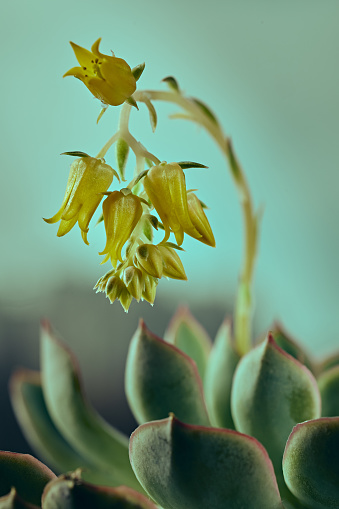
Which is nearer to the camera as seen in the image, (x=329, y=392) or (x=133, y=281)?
(x=133, y=281)

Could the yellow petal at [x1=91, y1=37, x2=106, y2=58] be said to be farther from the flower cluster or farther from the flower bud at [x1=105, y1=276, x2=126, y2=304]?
the flower bud at [x1=105, y1=276, x2=126, y2=304]

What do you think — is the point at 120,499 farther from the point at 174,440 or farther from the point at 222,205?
the point at 222,205

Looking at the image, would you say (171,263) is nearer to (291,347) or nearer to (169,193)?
(169,193)

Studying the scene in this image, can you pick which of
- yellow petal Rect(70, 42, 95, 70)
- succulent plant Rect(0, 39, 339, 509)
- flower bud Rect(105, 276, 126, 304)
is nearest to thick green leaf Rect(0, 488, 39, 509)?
succulent plant Rect(0, 39, 339, 509)

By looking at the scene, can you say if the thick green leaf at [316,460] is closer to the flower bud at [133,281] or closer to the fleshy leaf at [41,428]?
the flower bud at [133,281]

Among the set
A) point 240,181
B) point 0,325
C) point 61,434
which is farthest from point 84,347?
point 240,181

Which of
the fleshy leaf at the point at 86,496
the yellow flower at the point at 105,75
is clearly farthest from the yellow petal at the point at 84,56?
the fleshy leaf at the point at 86,496

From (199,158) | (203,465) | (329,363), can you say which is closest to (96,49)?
(203,465)
